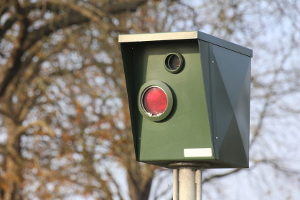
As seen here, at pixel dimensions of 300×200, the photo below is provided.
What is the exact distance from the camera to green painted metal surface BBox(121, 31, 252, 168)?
13.7ft

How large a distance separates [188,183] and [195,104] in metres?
0.31

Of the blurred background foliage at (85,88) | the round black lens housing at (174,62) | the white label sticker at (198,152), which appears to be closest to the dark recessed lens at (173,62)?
the round black lens housing at (174,62)

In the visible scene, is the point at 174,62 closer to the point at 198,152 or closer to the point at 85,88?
the point at 198,152

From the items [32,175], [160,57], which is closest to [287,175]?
[32,175]

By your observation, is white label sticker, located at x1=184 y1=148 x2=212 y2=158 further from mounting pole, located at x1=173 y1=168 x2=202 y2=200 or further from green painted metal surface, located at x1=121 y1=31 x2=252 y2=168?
mounting pole, located at x1=173 y1=168 x2=202 y2=200

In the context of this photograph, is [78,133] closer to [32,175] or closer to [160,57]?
[32,175]

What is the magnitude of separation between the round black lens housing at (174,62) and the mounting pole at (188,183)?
0.39 meters

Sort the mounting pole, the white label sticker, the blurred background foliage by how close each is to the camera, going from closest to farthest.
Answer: the white label sticker, the mounting pole, the blurred background foliage

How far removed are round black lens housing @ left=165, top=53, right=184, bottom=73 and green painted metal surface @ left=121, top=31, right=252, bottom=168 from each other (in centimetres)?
1

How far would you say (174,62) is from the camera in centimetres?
435

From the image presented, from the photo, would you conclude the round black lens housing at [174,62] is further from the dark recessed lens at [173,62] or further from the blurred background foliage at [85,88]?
the blurred background foliage at [85,88]

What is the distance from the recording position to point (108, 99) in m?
13.4

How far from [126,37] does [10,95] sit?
9.20 m

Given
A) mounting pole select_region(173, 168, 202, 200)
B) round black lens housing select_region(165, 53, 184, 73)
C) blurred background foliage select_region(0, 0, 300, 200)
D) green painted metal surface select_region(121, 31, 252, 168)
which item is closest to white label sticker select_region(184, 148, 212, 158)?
green painted metal surface select_region(121, 31, 252, 168)
